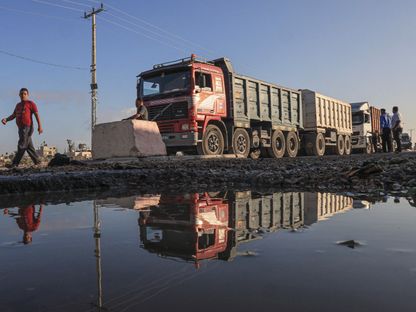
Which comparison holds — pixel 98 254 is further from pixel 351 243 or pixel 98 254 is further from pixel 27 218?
pixel 27 218

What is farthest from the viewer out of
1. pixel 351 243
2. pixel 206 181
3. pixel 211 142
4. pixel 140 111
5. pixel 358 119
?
pixel 358 119

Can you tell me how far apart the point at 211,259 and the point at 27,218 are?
181 centimetres

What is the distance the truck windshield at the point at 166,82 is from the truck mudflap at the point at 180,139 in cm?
130

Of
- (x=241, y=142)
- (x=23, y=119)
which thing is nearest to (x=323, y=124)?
(x=241, y=142)

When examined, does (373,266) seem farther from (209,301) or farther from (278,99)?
(278,99)

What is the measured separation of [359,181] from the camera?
464 centimetres

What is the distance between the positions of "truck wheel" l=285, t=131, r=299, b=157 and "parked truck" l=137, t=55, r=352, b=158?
42 mm

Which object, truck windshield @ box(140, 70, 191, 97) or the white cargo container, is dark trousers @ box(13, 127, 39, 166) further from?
the white cargo container

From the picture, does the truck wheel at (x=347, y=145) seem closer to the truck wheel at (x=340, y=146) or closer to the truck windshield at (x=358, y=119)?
the truck wheel at (x=340, y=146)

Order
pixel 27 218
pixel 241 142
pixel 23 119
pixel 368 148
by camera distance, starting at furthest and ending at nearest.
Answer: pixel 368 148, pixel 241 142, pixel 23 119, pixel 27 218

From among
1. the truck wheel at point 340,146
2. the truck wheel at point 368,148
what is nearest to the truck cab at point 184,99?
the truck wheel at point 340,146

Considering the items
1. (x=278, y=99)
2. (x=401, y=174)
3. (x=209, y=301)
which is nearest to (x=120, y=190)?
(x=401, y=174)

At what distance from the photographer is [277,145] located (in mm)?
15539

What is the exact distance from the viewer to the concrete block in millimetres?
Result: 9312
